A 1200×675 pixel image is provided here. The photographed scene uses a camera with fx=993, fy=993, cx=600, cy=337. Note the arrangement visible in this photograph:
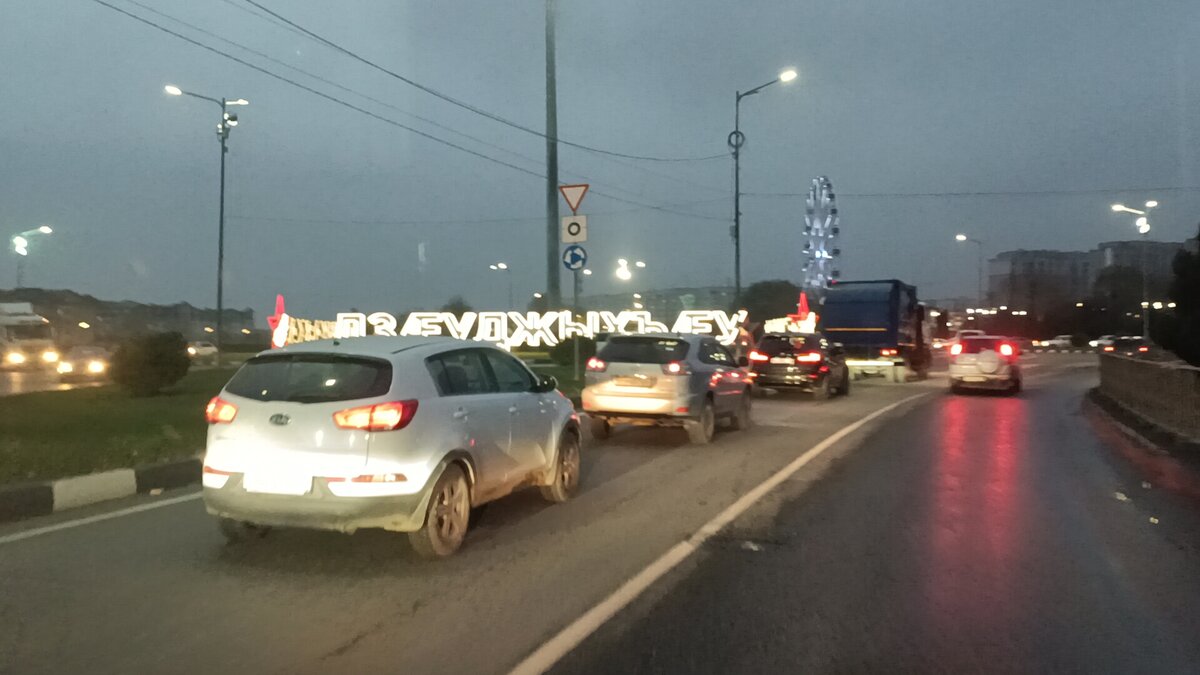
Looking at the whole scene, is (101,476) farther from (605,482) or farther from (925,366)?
(925,366)

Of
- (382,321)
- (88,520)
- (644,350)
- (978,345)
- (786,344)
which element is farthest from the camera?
(382,321)

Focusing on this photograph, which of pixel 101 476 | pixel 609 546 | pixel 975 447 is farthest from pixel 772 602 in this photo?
pixel 975 447

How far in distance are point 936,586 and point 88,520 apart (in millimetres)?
6778

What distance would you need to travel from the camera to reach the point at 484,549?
7.53 metres

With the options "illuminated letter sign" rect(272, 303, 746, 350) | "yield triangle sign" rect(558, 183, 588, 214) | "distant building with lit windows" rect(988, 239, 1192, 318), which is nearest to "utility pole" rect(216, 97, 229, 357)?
"illuminated letter sign" rect(272, 303, 746, 350)

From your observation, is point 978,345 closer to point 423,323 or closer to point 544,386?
point 423,323

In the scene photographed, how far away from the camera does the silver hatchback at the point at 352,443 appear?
6.66m

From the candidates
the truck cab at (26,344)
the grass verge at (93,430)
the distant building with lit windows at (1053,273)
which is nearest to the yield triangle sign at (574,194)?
the grass verge at (93,430)

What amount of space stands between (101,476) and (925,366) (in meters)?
32.0

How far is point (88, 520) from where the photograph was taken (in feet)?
27.4

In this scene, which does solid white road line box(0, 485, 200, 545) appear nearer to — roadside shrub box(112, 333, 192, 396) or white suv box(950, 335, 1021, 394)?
roadside shrub box(112, 333, 192, 396)

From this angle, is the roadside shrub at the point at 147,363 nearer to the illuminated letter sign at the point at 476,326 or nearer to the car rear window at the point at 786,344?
the car rear window at the point at 786,344

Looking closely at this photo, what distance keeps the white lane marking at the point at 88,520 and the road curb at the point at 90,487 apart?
1.67 feet

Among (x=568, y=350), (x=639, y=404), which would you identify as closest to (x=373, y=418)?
(x=639, y=404)
